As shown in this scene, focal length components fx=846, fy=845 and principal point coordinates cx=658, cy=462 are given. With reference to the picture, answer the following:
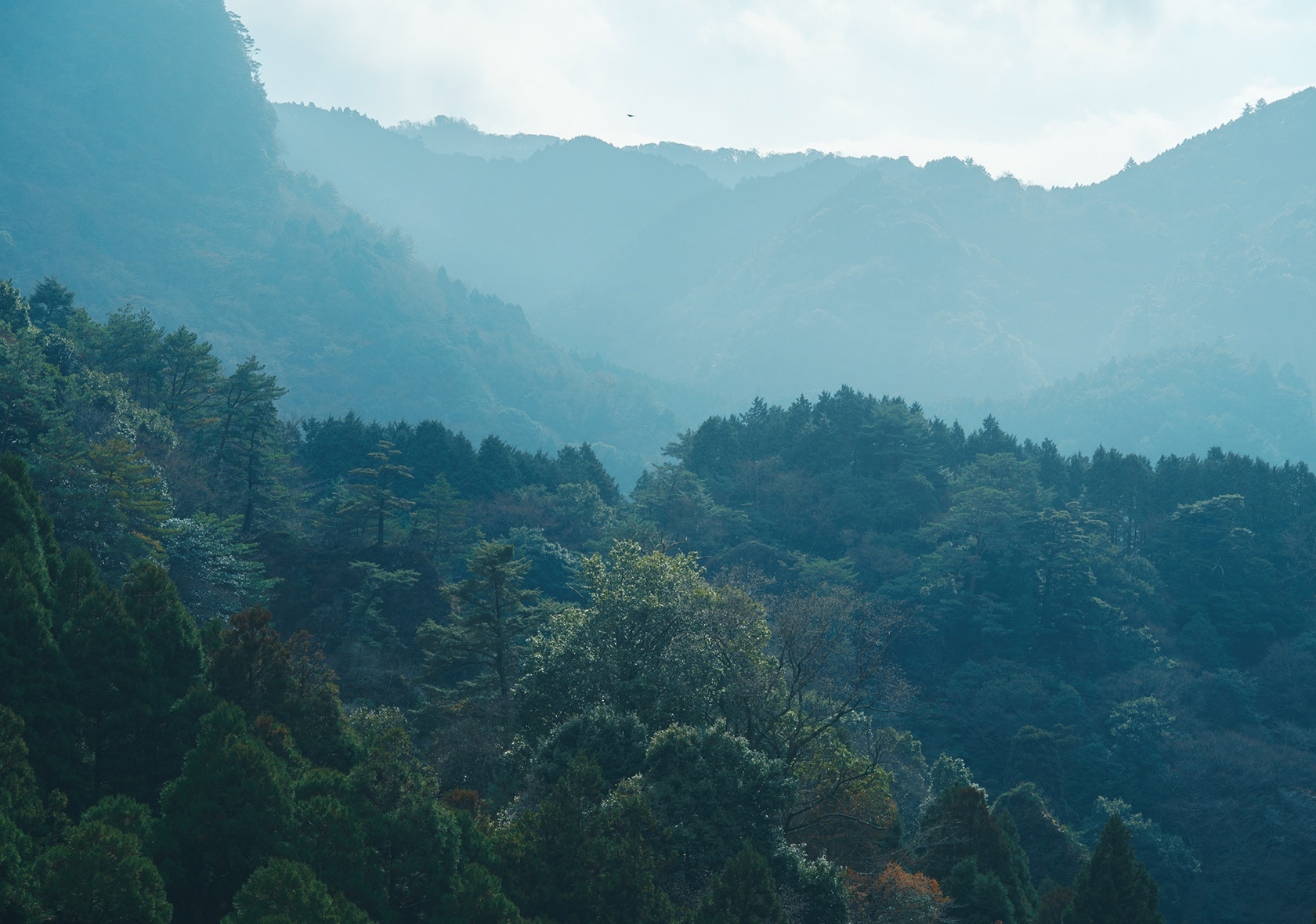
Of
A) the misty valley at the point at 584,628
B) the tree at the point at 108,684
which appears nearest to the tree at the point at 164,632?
the misty valley at the point at 584,628

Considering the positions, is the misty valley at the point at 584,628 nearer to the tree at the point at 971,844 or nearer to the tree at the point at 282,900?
the tree at the point at 282,900

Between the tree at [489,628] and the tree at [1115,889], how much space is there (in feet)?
57.8

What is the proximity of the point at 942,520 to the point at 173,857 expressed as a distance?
172 ft

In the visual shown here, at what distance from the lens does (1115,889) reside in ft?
67.9

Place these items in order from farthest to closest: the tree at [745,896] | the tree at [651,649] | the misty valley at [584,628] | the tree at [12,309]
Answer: the tree at [12,309], the tree at [651,649], the misty valley at [584,628], the tree at [745,896]

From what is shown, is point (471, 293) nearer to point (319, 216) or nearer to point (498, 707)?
point (319, 216)

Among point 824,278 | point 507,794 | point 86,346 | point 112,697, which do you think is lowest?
point 507,794

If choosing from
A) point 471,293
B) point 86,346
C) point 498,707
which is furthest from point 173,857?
point 471,293

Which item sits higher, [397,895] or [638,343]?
[638,343]

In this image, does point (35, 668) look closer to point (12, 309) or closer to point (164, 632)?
point (164, 632)

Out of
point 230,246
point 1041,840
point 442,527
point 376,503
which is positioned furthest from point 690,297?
point 1041,840

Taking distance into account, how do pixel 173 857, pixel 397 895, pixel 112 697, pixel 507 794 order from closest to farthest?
pixel 173 857
pixel 397 895
pixel 112 697
pixel 507 794

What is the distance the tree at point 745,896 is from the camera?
48.0 ft

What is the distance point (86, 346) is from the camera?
1603 inches
